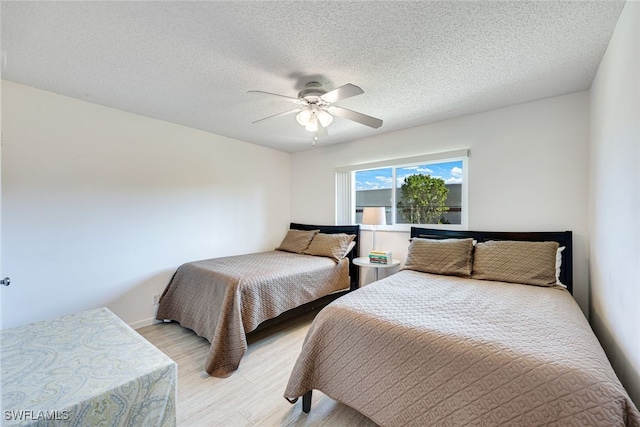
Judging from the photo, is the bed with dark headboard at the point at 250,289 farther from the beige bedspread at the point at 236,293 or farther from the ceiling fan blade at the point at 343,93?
the ceiling fan blade at the point at 343,93

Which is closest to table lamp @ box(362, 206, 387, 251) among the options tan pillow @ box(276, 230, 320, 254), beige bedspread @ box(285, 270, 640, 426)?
tan pillow @ box(276, 230, 320, 254)

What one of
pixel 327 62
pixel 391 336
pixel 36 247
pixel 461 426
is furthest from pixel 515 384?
pixel 36 247

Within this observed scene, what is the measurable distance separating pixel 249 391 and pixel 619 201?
2.58 meters

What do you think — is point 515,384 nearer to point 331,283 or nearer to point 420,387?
point 420,387

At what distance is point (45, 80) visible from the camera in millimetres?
2160

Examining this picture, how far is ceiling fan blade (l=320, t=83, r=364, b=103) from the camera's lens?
1760mm

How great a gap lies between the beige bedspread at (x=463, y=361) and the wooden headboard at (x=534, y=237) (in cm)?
54

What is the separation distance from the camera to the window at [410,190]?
3121 mm

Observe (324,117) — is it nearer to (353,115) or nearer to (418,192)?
(353,115)

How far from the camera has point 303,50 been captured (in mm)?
1729

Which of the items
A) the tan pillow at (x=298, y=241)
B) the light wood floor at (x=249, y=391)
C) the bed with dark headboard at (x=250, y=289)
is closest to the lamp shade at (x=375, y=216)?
the bed with dark headboard at (x=250, y=289)

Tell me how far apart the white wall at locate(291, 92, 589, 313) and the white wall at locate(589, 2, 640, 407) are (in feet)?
1.21

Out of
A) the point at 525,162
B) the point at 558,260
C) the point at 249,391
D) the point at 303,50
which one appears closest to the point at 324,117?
the point at 303,50

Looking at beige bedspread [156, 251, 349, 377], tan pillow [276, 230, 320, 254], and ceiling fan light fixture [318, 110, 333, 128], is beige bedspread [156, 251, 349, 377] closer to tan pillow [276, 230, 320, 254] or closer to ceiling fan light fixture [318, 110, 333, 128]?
tan pillow [276, 230, 320, 254]
